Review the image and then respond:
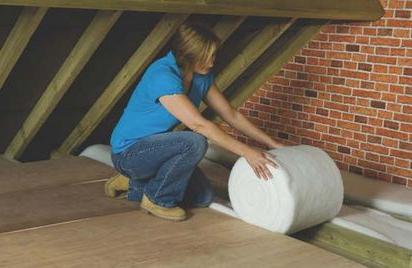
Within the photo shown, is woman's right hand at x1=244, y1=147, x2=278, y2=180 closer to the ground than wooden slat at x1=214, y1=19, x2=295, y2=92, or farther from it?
closer to the ground

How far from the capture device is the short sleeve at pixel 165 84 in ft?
9.32

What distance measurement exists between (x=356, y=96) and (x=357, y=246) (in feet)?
5.36

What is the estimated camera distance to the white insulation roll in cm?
279

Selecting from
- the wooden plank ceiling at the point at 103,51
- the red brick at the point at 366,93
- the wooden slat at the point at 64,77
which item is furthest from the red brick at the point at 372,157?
the wooden slat at the point at 64,77

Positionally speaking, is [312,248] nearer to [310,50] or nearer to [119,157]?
[119,157]

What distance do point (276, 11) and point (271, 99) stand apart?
1.29 metres

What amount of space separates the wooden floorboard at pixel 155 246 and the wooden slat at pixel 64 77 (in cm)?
105

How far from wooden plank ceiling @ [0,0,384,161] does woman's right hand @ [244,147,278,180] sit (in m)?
0.90

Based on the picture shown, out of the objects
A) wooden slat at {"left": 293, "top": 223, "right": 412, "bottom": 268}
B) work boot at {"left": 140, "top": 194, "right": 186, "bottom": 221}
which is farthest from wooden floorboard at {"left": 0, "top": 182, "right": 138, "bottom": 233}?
wooden slat at {"left": 293, "top": 223, "right": 412, "bottom": 268}

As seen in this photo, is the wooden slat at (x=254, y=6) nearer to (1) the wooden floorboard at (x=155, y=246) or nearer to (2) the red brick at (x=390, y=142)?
(2) the red brick at (x=390, y=142)

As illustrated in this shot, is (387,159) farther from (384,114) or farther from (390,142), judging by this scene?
(384,114)

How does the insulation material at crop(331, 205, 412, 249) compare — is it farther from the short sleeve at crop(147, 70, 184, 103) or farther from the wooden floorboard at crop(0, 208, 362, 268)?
the short sleeve at crop(147, 70, 184, 103)

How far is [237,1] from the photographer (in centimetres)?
342

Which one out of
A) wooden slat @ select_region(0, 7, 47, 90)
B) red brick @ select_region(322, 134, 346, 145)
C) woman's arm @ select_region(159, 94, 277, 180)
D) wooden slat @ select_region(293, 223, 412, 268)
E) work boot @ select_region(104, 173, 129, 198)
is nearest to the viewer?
wooden slat @ select_region(293, 223, 412, 268)
